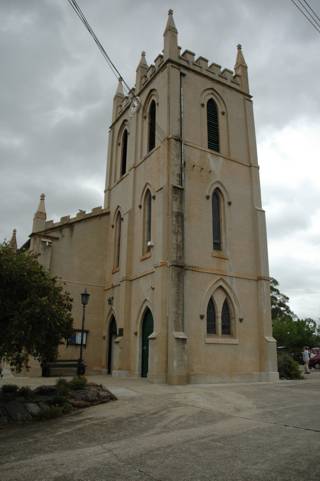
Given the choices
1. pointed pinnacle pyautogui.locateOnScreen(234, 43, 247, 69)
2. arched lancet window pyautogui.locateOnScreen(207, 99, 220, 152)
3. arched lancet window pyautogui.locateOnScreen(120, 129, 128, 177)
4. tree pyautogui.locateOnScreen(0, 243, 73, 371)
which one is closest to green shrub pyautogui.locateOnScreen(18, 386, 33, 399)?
tree pyautogui.locateOnScreen(0, 243, 73, 371)

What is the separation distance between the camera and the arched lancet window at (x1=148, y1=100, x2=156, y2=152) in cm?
2178

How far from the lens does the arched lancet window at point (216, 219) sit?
63.4ft

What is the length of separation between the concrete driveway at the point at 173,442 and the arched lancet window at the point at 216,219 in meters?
8.65

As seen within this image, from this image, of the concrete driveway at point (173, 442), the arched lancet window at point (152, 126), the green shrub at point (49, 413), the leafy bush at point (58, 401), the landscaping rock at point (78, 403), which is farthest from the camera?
the arched lancet window at point (152, 126)

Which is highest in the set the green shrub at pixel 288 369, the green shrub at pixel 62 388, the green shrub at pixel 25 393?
the green shrub at pixel 288 369

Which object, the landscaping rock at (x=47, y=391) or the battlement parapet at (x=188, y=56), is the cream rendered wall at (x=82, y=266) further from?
the battlement parapet at (x=188, y=56)

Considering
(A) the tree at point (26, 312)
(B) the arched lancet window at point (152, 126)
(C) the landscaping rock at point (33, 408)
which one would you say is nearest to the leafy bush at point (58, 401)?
(C) the landscaping rock at point (33, 408)

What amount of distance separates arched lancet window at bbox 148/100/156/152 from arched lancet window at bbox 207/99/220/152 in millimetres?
2970

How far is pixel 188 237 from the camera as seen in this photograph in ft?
58.9

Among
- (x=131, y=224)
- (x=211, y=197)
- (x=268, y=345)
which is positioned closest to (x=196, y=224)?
(x=211, y=197)

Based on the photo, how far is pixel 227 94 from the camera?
22.7 meters

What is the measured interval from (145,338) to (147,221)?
5.81 m

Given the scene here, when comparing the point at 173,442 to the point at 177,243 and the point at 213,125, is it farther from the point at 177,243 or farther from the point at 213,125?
the point at 213,125

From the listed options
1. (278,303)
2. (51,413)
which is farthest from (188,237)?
(278,303)
